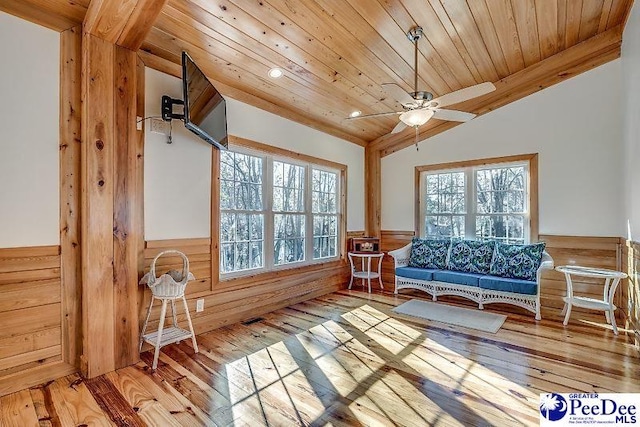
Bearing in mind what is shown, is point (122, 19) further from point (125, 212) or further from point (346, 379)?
point (346, 379)

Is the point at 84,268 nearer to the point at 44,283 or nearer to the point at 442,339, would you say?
the point at 44,283

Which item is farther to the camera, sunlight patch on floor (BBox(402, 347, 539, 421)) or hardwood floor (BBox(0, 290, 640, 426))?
sunlight patch on floor (BBox(402, 347, 539, 421))

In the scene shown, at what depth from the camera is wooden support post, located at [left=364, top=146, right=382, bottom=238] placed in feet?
19.1

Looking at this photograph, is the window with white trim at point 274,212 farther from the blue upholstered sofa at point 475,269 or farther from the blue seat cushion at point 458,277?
the blue seat cushion at point 458,277

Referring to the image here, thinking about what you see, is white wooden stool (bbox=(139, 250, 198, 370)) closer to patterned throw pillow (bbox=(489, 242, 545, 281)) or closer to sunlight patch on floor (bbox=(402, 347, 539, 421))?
sunlight patch on floor (bbox=(402, 347, 539, 421))

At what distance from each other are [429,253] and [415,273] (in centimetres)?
43

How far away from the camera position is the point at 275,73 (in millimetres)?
3500

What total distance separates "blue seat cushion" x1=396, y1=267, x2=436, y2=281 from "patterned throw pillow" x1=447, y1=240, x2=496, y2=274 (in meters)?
0.35

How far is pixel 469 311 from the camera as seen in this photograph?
4.14 m

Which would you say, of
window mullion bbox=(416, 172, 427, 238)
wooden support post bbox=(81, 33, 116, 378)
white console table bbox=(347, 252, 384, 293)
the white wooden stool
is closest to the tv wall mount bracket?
wooden support post bbox=(81, 33, 116, 378)

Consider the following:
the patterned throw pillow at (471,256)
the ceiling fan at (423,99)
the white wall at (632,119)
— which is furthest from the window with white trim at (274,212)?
the white wall at (632,119)

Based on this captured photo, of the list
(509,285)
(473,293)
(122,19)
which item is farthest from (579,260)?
(122,19)

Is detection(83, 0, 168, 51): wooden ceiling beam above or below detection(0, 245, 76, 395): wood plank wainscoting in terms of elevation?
above

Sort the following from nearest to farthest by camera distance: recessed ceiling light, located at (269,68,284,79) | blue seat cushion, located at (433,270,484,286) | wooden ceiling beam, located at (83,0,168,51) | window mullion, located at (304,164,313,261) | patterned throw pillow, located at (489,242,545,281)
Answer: wooden ceiling beam, located at (83,0,168,51), recessed ceiling light, located at (269,68,284,79), patterned throw pillow, located at (489,242,545,281), blue seat cushion, located at (433,270,484,286), window mullion, located at (304,164,313,261)
